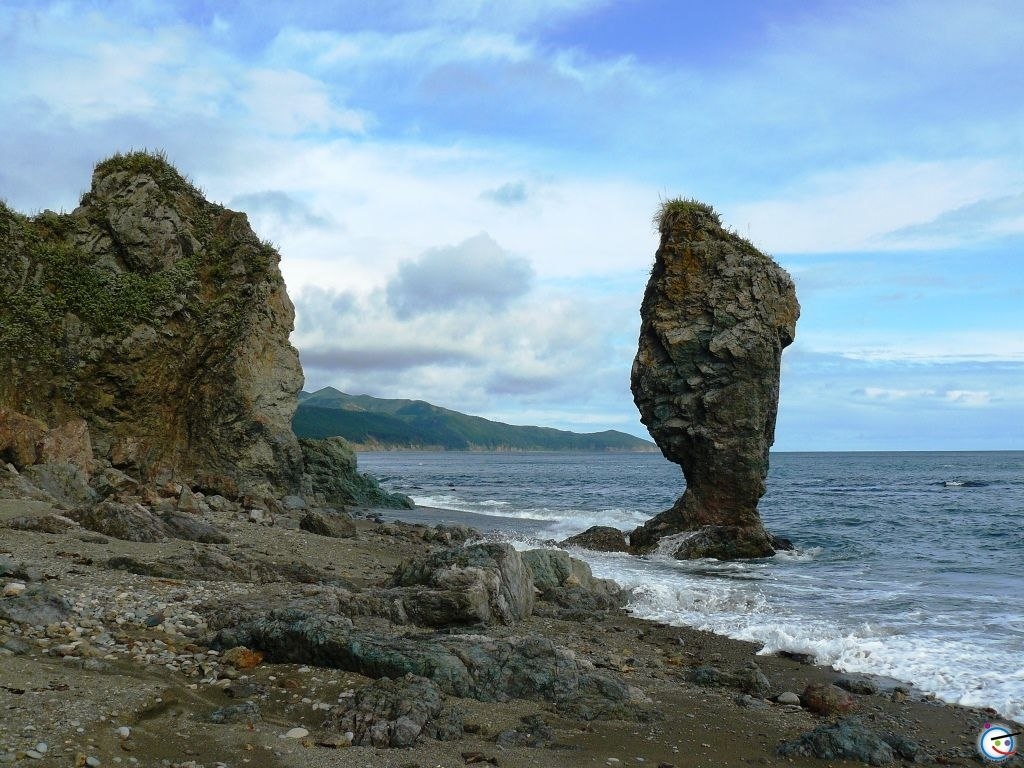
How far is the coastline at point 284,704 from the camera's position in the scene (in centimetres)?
563

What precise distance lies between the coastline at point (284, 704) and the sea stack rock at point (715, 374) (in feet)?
42.1

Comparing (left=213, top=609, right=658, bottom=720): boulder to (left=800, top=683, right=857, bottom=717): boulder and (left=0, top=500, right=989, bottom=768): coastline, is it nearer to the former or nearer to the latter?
(left=0, top=500, right=989, bottom=768): coastline

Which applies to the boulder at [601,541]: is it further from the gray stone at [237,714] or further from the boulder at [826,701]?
the gray stone at [237,714]

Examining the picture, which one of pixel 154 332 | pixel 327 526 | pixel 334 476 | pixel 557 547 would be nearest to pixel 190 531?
pixel 327 526

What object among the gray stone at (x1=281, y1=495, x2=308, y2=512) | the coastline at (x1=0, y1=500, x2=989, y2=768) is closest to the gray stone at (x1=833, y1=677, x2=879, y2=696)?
the coastline at (x1=0, y1=500, x2=989, y2=768)

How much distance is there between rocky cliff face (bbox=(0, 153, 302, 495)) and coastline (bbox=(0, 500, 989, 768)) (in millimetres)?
14268

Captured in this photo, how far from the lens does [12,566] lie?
924 centimetres

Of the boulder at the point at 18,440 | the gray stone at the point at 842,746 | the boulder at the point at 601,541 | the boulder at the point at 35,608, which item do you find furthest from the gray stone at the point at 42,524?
the boulder at the point at 601,541

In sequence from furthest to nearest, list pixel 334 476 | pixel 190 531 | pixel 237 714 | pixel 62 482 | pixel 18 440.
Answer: pixel 334 476, pixel 18 440, pixel 62 482, pixel 190 531, pixel 237 714

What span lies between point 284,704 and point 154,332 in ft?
72.1

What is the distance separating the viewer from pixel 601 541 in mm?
25141

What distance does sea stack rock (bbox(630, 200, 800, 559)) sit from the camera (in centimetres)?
2412

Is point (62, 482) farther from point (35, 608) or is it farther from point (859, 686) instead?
point (859, 686)

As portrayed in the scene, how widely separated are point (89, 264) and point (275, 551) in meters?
14.9
